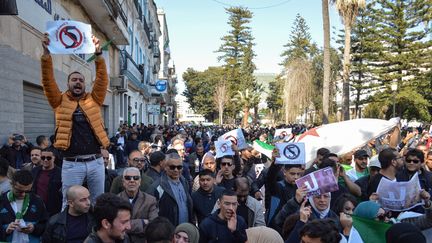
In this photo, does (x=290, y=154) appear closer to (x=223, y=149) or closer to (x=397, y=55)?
(x=223, y=149)

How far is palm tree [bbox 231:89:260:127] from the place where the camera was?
59647 mm

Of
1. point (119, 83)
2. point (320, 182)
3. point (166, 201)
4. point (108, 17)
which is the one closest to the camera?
point (320, 182)

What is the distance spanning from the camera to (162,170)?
6.43m

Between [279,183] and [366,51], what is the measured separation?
3839 centimetres

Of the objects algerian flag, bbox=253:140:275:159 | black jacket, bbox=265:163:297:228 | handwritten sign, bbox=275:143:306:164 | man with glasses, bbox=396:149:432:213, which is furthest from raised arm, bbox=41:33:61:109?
algerian flag, bbox=253:140:275:159

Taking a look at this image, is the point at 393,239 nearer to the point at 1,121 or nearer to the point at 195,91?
the point at 1,121

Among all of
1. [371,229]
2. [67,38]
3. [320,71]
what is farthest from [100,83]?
[320,71]

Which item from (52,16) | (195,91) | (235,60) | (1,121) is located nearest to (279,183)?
(1,121)

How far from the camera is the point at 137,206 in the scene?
4891 millimetres

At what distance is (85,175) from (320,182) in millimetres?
2521

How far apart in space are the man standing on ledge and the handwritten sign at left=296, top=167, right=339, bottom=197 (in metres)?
2.23

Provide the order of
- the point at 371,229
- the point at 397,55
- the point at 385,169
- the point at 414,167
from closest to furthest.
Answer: the point at 371,229, the point at 385,169, the point at 414,167, the point at 397,55

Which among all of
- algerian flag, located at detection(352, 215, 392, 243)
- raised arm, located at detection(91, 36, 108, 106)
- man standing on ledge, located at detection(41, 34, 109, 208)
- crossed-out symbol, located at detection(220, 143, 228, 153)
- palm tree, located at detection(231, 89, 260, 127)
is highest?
palm tree, located at detection(231, 89, 260, 127)

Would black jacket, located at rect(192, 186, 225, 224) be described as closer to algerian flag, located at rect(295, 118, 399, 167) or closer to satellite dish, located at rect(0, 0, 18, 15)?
satellite dish, located at rect(0, 0, 18, 15)
